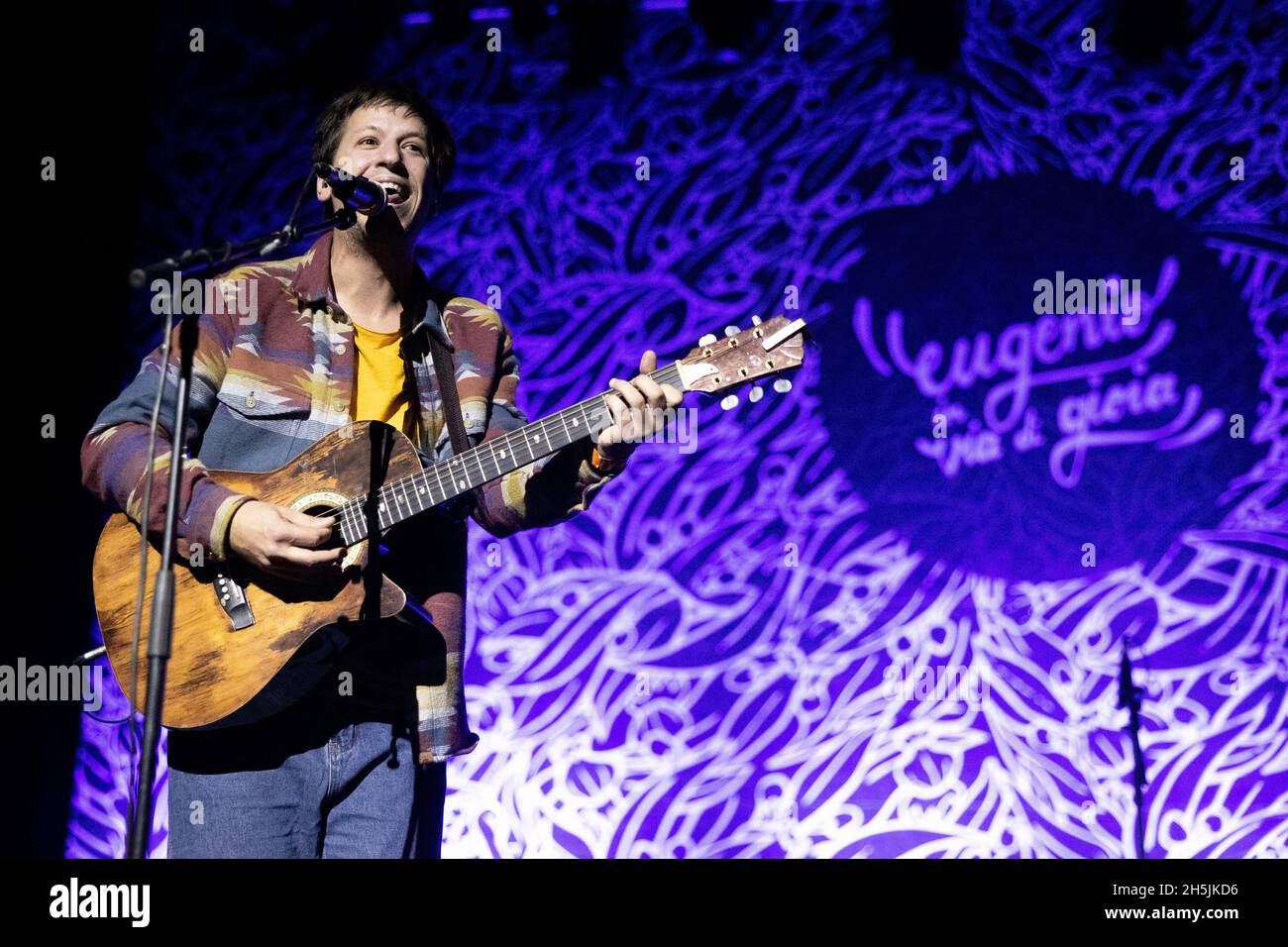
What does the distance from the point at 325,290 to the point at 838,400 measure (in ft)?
4.93

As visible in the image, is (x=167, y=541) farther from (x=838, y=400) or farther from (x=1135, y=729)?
(x=1135, y=729)

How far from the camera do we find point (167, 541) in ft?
6.12

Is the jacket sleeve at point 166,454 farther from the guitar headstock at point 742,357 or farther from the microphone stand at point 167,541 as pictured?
the guitar headstock at point 742,357

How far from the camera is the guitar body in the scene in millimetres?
2229

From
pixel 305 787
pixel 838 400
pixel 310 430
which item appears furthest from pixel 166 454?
pixel 838 400

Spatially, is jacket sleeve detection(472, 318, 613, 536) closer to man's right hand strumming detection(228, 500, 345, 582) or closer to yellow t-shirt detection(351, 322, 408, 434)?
yellow t-shirt detection(351, 322, 408, 434)

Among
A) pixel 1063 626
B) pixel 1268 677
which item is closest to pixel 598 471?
pixel 1063 626

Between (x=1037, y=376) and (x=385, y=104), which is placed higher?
(x=385, y=104)

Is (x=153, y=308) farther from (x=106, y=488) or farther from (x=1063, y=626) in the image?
(x=1063, y=626)

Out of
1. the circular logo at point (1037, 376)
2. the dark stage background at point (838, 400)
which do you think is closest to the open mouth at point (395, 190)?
the dark stage background at point (838, 400)

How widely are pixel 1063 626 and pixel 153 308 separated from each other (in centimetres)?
269

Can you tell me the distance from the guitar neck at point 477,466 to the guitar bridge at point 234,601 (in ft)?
0.74

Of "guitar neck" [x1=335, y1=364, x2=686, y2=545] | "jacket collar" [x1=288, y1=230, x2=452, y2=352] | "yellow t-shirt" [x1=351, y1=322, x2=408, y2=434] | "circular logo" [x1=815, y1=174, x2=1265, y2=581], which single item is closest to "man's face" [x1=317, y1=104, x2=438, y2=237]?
"jacket collar" [x1=288, y1=230, x2=452, y2=352]
